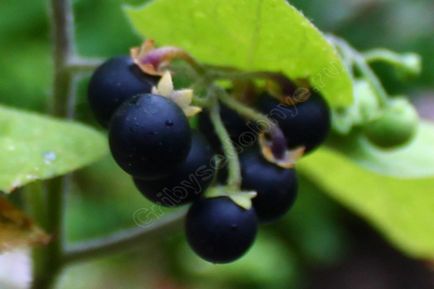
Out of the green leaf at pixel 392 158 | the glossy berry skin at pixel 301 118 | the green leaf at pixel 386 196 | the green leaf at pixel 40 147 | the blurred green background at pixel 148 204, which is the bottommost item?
the blurred green background at pixel 148 204

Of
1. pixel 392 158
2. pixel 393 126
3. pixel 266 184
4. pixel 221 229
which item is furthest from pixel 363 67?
pixel 221 229

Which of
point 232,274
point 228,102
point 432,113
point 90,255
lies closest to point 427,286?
point 432,113

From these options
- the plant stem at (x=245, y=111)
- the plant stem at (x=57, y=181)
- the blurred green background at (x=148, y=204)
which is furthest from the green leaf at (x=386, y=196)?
the blurred green background at (x=148, y=204)

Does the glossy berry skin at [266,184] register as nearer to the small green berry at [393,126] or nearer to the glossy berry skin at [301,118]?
the glossy berry skin at [301,118]

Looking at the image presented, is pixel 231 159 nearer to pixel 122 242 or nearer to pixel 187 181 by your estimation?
pixel 187 181

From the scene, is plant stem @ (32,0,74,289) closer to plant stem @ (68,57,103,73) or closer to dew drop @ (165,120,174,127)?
plant stem @ (68,57,103,73)

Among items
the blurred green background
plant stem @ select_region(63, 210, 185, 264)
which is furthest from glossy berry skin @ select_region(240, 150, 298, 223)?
the blurred green background

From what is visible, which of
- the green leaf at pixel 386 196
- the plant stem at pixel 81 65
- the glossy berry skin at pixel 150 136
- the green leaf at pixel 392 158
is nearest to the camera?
the glossy berry skin at pixel 150 136
